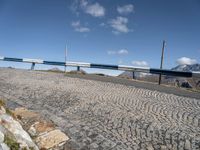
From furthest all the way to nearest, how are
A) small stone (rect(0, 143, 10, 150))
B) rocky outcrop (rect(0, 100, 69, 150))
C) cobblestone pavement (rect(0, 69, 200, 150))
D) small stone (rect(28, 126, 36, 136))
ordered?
small stone (rect(28, 126, 36, 136)) < cobblestone pavement (rect(0, 69, 200, 150)) < rocky outcrop (rect(0, 100, 69, 150)) < small stone (rect(0, 143, 10, 150))

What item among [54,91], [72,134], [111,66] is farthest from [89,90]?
[111,66]

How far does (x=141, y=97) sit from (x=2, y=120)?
7600 mm

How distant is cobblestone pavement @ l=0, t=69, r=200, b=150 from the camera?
25.9 feet

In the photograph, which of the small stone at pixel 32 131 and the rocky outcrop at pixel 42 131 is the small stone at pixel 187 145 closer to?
the rocky outcrop at pixel 42 131

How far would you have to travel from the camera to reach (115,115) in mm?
10008

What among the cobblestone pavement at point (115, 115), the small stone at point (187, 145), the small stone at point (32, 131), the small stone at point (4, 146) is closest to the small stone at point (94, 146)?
the cobblestone pavement at point (115, 115)

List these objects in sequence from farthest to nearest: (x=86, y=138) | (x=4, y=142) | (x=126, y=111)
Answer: (x=126, y=111)
(x=86, y=138)
(x=4, y=142)

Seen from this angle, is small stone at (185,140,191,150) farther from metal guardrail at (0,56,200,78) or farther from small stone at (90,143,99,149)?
metal guardrail at (0,56,200,78)

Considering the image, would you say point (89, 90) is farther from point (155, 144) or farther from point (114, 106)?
point (155, 144)

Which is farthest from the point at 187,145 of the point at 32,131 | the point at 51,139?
the point at 32,131

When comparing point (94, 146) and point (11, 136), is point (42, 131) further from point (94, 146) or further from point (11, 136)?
point (11, 136)

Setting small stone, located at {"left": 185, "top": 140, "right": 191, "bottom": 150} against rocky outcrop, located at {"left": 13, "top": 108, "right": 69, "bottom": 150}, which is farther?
rocky outcrop, located at {"left": 13, "top": 108, "right": 69, "bottom": 150}

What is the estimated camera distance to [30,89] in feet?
47.8

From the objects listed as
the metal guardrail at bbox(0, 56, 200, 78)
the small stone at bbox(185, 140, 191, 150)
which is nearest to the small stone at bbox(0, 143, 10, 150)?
the small stone at bbox(185, 140, 191, 150)
